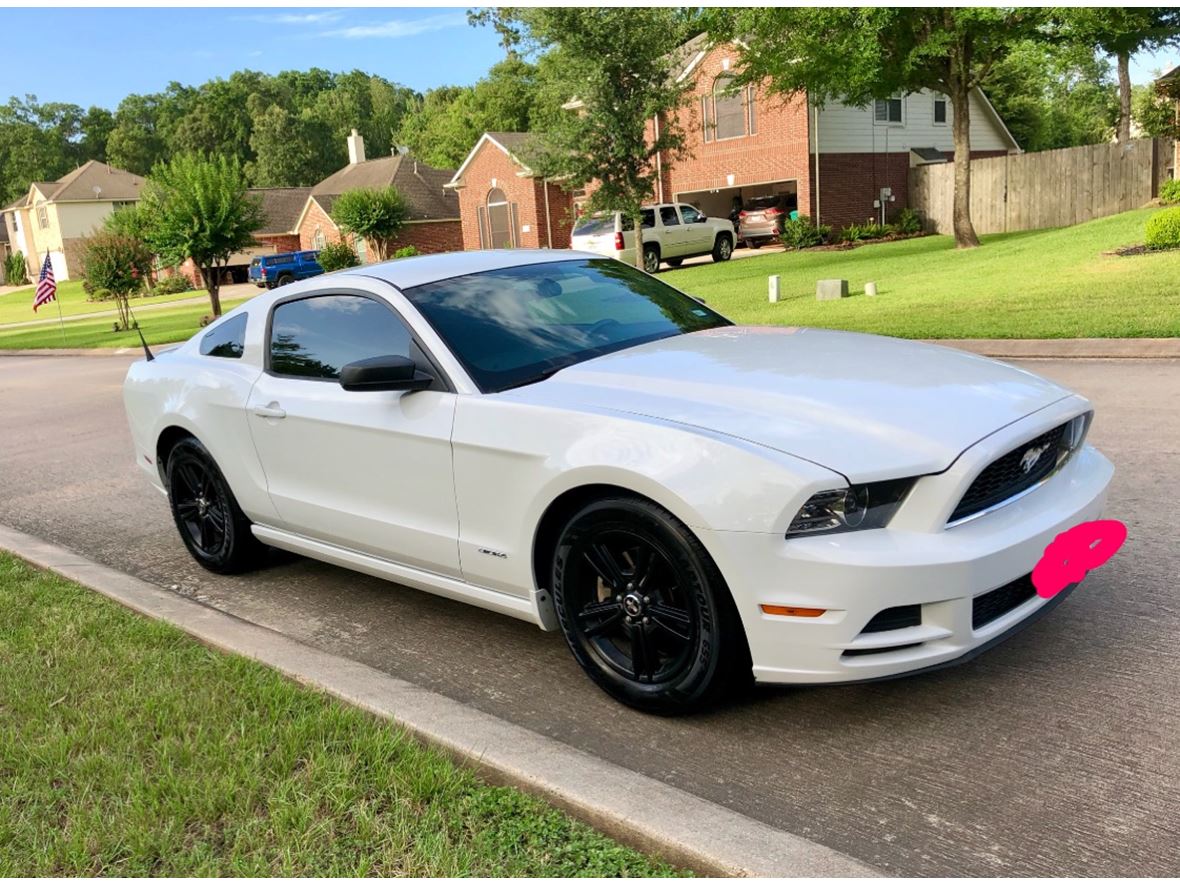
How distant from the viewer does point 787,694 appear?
3631 mm

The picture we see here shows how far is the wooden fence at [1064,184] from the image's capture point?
96.0 ft

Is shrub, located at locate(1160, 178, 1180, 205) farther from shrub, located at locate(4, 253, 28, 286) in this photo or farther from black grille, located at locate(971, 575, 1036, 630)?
shrub, located at locate(4, 253, 28, 286)

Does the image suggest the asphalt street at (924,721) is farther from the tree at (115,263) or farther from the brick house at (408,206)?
the brick house at (408,206)

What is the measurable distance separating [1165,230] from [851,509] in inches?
620

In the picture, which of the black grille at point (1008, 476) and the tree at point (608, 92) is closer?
the black grille at point (1008, 476)

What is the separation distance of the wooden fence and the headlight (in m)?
28.8

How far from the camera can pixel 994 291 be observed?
577 inches

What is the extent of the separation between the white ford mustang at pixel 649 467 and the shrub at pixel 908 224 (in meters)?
30.4

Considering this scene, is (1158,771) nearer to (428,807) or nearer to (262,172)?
(428,807)

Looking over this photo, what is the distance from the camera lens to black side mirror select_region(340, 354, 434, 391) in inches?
153

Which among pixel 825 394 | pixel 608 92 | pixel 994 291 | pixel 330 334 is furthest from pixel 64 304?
pixel 825 394

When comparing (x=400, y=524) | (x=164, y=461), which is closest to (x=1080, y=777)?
(x=400, y=524)

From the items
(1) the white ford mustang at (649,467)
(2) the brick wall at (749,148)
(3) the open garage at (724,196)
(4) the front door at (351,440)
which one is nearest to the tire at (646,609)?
(1) the white ford mustang at (649,467)

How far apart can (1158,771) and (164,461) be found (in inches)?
200
